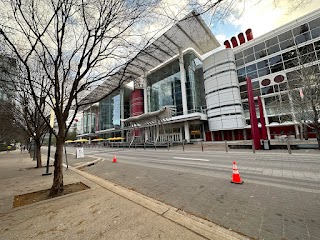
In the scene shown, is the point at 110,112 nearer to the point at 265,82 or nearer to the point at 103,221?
the point at 265,82

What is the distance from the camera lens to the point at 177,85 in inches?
1561

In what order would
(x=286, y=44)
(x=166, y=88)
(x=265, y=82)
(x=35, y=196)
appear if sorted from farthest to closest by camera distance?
(x=166, y=88) → (x=265, y=82) → (x=286, y=44) → (x=35, y=196)

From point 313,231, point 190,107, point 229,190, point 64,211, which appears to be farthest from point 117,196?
point 190,107

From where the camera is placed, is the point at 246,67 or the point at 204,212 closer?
the point at 204,212

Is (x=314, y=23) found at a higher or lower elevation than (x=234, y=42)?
lower

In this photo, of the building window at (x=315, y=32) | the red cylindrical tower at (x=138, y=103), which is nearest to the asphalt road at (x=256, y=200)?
the building window at (x=315, y=32)

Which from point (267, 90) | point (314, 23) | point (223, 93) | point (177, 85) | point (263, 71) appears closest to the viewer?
point (314, 23)

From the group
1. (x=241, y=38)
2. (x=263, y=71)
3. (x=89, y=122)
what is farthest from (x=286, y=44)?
(x=89, y=122)

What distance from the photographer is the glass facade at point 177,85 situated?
37.8 metres

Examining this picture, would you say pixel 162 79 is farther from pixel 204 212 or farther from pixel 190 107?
pixel 204 212

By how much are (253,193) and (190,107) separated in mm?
Answer: 33790

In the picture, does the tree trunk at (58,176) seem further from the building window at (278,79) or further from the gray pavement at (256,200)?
the building window at (278,79)

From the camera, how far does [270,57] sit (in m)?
32.1

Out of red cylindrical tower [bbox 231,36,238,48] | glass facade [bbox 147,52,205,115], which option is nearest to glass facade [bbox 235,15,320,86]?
red cylindrical tower [bbox 231,36,238,48]
